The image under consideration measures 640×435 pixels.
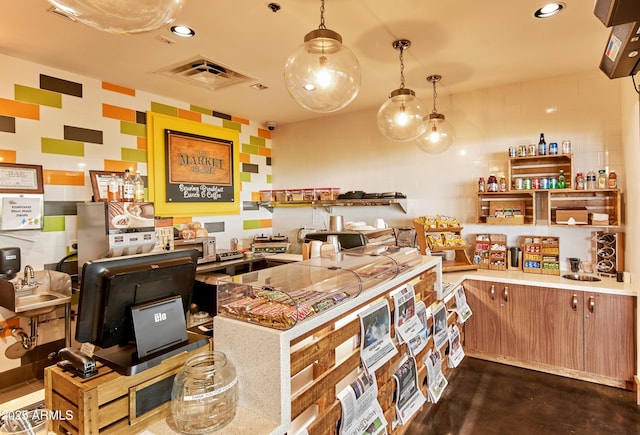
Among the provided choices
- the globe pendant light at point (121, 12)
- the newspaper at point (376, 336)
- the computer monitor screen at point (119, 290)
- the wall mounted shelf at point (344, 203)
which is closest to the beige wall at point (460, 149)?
the wall mounted shelf at point (344, 203)

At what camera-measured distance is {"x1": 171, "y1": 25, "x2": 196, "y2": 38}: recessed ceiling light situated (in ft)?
8.28

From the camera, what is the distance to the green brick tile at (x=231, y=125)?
15.6 ft

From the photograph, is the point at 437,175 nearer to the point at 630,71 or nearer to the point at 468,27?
the point at 468,27

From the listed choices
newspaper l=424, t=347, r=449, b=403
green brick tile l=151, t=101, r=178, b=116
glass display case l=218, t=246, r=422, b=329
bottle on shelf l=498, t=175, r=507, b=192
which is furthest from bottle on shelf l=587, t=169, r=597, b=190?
green brick tile l=151, t=101, r=178, b=116

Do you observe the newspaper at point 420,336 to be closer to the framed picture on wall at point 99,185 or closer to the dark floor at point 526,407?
the dark floor at point 526,407

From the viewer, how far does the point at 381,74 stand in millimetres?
3430

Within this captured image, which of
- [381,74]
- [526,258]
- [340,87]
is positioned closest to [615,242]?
[526,258]

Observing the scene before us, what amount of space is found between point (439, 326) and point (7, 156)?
3567mm

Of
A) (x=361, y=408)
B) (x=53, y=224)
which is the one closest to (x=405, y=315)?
(x=361, y=408)

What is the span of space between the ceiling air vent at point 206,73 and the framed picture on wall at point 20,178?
135 centimetres

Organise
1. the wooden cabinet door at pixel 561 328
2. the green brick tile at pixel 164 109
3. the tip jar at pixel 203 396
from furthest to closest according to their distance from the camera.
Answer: the green brick tile at pixel 164 109
the wooden cabinet door at pixel 561 328
the tip jar at pixel 203 396

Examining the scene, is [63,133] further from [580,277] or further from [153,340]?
[580,277]

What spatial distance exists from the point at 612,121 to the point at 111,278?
415cm

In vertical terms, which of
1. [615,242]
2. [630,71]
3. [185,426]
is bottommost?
[185,426]
